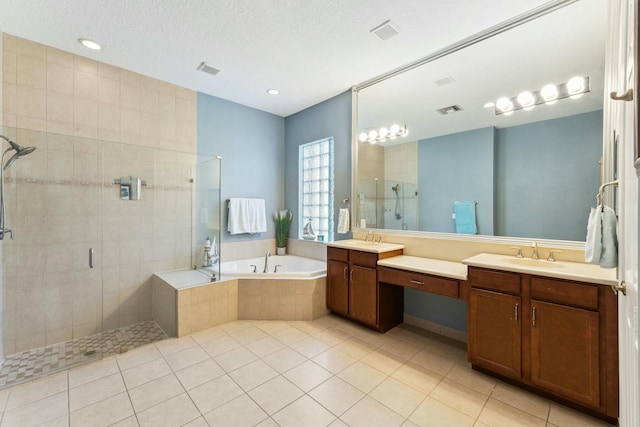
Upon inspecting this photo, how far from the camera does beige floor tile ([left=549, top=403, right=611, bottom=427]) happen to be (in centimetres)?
159

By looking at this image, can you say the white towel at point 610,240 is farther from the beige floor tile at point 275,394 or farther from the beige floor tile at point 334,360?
the beige floor tile at point 275,394

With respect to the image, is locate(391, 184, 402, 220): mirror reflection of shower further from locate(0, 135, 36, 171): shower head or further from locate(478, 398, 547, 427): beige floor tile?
locate(0, 135, 36, 171): shower head

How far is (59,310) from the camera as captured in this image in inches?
99.3

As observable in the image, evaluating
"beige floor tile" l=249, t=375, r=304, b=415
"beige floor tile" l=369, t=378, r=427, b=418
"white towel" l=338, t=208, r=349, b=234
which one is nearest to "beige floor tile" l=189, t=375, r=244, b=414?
"beige floor tile" l=249, t=375, r=304, b=415

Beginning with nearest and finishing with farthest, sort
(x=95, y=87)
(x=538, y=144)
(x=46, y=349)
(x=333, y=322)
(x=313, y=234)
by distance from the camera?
(x=538, y=144)
(x=46, y=349)
(x=95, y=87)
(x=333, y=322)
(x=313, y=234)

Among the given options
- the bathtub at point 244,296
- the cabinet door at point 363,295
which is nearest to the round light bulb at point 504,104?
the cabinet door at point 363,295

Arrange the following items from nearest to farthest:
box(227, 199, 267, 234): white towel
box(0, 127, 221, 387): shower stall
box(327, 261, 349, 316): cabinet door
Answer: box(0, 127, 221, 387): shower stall → box(327, 261, 349, 316): cabinet door → box(227, 199, 267, 234): white towel

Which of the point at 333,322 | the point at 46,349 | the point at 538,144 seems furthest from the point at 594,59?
the point at 46,349

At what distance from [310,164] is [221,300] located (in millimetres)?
2320

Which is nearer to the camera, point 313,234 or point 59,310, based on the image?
point 59,310

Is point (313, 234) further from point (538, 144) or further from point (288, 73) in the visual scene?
point (538, 144)

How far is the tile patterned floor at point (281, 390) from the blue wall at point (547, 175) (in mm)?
1211

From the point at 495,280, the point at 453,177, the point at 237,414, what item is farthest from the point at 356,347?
the point at 453,177

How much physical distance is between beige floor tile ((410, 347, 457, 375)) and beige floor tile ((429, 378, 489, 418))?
0.16 m
